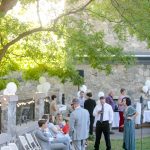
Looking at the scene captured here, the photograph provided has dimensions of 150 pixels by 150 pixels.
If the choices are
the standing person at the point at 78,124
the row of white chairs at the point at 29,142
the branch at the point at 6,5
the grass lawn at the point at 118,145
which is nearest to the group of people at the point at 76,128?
the standing person at the point at 78,124

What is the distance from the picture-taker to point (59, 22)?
1462 centimetres

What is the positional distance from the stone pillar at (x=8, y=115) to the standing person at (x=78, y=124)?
5.36ft

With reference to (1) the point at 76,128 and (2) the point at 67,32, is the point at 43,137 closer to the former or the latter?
(1) the point at 76,128

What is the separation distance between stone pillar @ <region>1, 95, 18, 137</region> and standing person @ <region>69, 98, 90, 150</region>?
1.63 metres

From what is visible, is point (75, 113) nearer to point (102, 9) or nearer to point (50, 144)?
point (50, 144)

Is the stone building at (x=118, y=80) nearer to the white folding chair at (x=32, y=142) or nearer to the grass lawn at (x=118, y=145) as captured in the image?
the grass lawn at (x=118, y=145)

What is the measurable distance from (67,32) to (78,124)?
2.91 metres

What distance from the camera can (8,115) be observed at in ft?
39.4

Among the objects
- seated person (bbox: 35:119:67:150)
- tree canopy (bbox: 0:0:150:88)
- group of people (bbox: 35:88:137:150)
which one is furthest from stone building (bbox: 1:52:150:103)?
seated person (bbox: 35:119:67:150)

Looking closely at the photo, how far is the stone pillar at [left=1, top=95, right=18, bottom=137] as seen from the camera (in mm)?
11758

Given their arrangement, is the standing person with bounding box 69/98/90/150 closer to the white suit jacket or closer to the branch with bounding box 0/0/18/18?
the white suit jacket

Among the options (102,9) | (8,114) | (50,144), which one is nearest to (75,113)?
(50,144)

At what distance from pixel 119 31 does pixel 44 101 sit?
148 inches

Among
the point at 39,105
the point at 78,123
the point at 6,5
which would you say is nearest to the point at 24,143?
the point at 78,123
